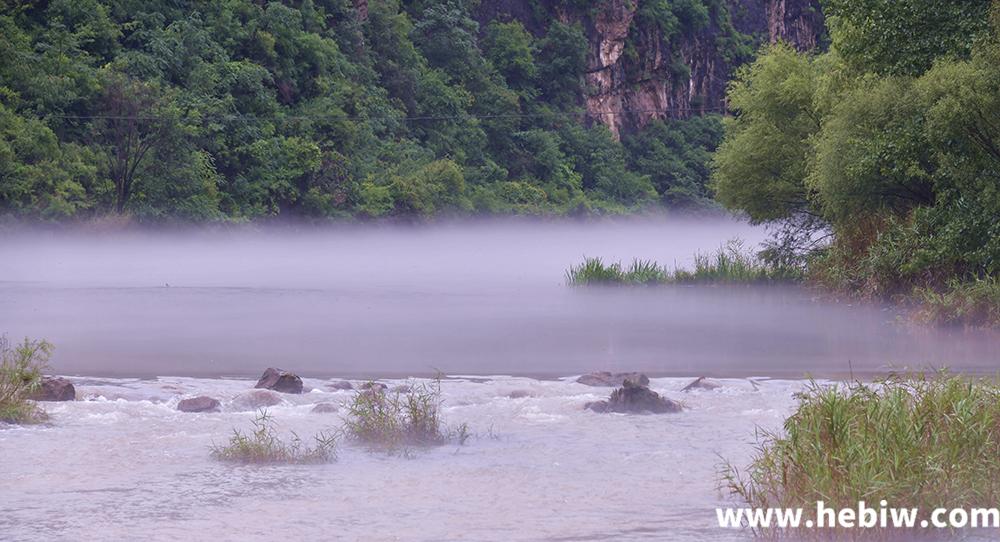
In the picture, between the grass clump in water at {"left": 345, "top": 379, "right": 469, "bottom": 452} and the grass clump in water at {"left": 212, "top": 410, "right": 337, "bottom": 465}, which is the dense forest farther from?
the grass clump in water at {"left": 212, "top": 410, "right": 337, "bottom": 465}

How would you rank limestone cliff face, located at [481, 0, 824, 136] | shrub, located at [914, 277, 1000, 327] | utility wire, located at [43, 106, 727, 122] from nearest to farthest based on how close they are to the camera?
shrub, located at [914, 277, 1000, 327] → utility wire, located at [43, 106, 727, 122] → limestone cliff face, located at [481, 0, 824, 136]

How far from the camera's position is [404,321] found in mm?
29891

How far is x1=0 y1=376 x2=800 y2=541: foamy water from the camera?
10.7 m

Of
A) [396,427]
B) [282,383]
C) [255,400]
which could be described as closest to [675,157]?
[282,383]

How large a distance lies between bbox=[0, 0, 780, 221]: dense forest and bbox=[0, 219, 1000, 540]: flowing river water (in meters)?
15.4

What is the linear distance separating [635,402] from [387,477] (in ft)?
14.0

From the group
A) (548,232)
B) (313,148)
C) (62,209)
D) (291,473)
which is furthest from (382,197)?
(291,473)

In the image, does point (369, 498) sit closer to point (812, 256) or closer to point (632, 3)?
point (812, 256)

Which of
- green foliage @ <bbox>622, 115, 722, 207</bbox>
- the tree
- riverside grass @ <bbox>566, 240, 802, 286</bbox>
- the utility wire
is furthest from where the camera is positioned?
green foliage @ <bbox>622, 115, 722, 207</bbox>

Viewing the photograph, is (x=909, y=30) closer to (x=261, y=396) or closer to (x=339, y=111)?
(x=261, y=396)

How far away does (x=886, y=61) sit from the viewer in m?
28.0

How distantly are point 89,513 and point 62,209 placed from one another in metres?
47.1

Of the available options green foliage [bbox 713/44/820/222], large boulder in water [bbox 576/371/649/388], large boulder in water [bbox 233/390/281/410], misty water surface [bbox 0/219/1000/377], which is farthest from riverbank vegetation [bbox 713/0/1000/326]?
large boulder in water [bbox 233/390/281/410]

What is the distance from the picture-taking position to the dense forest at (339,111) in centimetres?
6091
